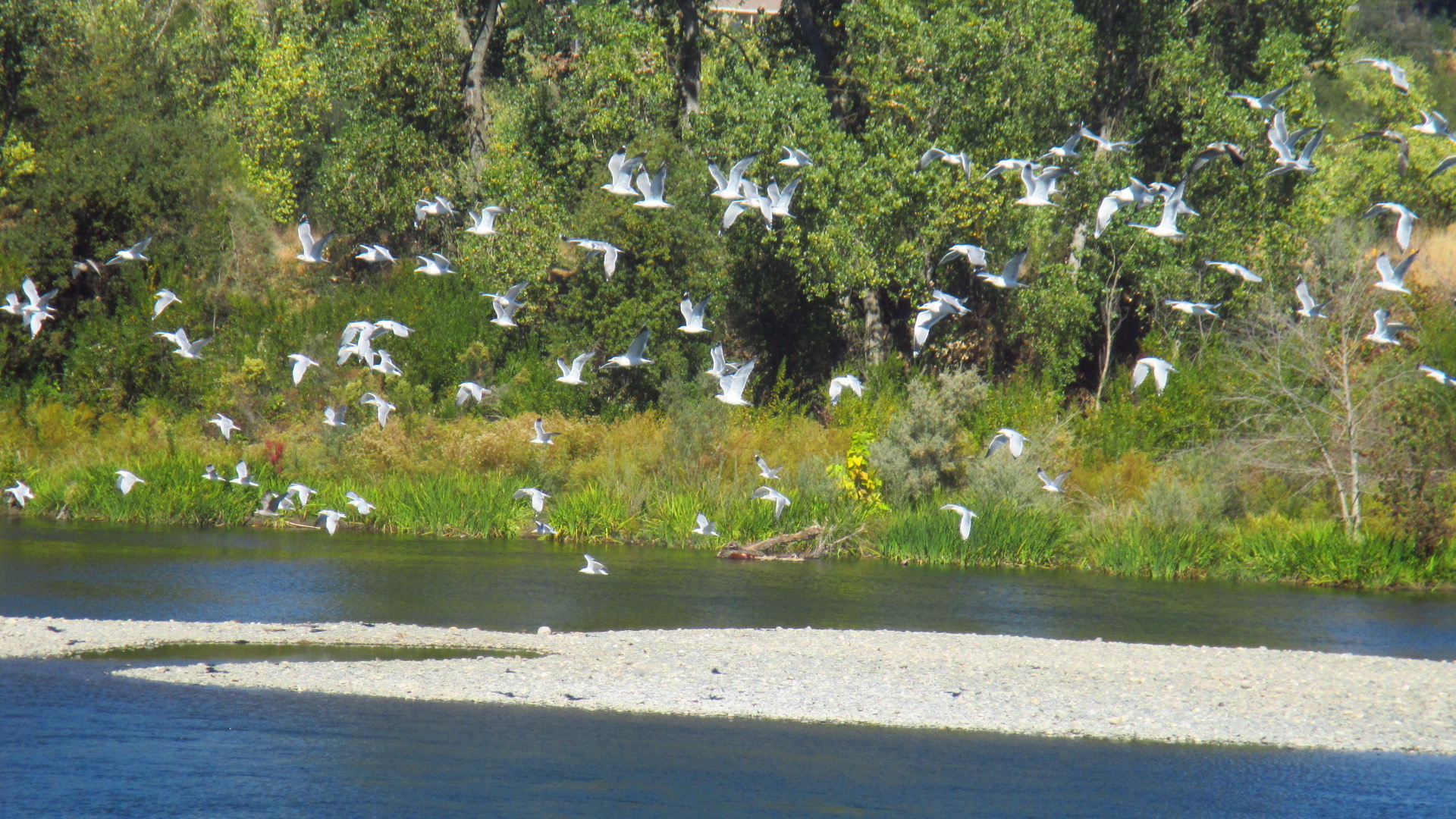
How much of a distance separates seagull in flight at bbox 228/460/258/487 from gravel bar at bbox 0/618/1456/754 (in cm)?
970

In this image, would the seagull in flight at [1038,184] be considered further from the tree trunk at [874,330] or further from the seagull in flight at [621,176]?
the tree trunk at [874,330]

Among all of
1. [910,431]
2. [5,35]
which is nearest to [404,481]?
[910,431]

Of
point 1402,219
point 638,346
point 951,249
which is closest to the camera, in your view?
point 1402,219

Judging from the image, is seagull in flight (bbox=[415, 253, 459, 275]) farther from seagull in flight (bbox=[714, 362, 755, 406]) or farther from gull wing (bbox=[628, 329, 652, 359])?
seagull in flight (bbox=[714, 362, 755, 406])

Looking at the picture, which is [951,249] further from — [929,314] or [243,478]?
[243,478]

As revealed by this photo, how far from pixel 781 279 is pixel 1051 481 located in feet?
42.4

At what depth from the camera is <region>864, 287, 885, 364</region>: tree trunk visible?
38731 millimetres

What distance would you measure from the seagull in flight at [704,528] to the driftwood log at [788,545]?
1.81ft

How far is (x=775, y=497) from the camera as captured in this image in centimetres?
2925

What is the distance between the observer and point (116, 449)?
122 feet

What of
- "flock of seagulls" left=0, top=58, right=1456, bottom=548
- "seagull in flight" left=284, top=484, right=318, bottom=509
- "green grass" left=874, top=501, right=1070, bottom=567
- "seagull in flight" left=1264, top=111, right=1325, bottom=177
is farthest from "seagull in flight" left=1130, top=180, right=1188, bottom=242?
"seagull in flight" left=284, top=484, right=318, bottom=509

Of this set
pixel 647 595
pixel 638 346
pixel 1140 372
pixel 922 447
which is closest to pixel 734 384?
pixel 638 346

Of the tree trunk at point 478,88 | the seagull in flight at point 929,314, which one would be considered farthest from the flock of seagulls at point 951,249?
the tree trunk at point 478,88

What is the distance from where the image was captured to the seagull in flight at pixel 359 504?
28523 millimetres
